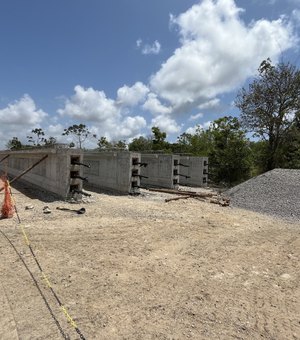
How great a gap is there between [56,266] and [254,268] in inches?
158

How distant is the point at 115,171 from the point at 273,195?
861 cm

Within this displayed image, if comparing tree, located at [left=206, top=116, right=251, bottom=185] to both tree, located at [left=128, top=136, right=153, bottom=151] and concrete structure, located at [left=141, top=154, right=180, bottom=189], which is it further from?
tree, located at [left=128, top=136, right=153, bottom=151]

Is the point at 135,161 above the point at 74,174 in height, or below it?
Result: above

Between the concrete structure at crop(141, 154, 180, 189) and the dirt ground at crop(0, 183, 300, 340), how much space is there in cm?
1022

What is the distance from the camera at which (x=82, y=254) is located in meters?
7.23

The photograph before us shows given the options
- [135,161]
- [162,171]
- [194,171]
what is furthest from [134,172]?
[194,171]

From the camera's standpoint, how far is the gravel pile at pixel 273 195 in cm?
1412

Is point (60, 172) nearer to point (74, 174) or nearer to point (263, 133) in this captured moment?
point (74, 174)

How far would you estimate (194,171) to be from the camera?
82.8 feet

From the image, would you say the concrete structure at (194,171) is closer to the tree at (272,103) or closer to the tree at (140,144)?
the tree at (272,103)

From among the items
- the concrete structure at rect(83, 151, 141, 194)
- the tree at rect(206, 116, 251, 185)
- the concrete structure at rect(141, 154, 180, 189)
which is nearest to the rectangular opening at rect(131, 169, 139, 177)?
the concrete structure at rect(83, 151, 141, 194)

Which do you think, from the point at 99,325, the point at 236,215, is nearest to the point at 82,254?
the point at 99,325

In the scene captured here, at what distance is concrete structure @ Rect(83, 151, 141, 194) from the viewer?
710 inches

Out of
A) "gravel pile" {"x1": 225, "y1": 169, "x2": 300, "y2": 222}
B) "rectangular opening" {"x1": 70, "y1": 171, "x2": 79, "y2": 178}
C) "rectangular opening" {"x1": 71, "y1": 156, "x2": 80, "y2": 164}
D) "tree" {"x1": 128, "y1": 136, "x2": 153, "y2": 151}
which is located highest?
"tree" {"x1": 128, "y1": 136, "x2": 153, "y2": 151}
